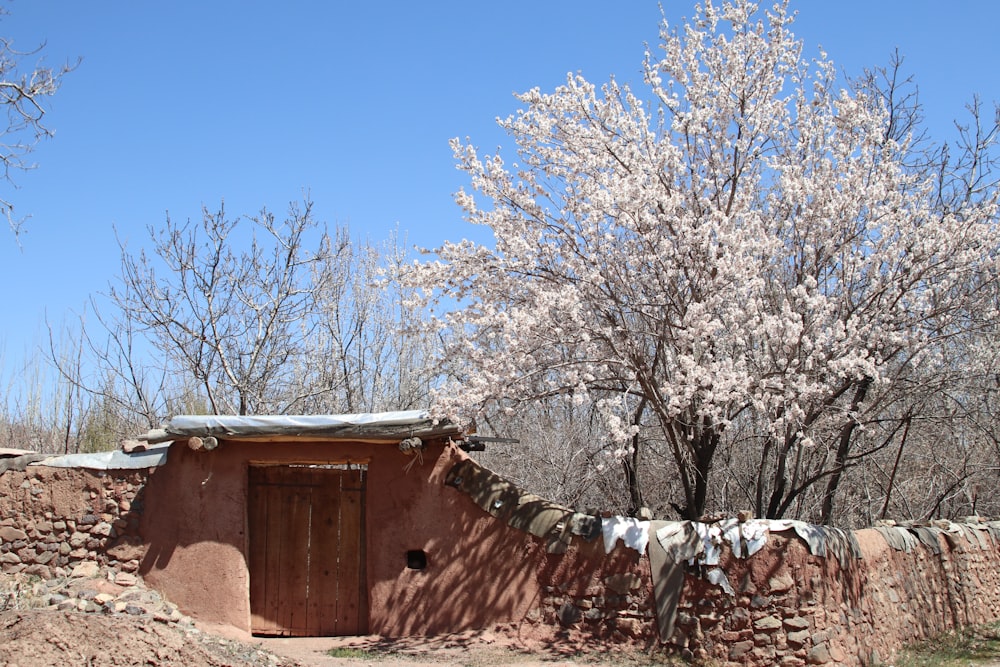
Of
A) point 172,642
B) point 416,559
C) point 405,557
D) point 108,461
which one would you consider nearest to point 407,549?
point 405,557

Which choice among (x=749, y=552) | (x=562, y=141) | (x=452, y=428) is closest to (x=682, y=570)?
(x=749, y=552)

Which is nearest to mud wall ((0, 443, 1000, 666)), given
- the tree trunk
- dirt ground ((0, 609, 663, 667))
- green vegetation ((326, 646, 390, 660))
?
dirt ground ((0, 609, 663, 667))

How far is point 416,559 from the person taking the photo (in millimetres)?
10656

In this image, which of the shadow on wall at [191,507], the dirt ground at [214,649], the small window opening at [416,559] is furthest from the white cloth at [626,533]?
the shadow on wall at [191,507]

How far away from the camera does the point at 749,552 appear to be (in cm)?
935

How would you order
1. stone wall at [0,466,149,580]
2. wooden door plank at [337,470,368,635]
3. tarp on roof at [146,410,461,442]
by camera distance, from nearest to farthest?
A: tarp on roof at [146,410,461,442] < stone wall at [0,466,149,580] < wooden door plank at [337,470,368,635]

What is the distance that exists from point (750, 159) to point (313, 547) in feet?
23.2

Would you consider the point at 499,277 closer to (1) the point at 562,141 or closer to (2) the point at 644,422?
(1) the point at 562,141

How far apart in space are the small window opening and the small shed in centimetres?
2

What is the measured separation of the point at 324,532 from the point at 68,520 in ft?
9.49

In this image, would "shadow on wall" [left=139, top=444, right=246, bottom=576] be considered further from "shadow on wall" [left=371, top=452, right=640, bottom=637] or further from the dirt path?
"shadow on wall" [left=371, top=452, right=640, bottom=637]

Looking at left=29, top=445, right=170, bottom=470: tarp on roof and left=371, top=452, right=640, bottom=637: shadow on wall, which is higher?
left=29, top=445, right=170, bottom=470: tarp on roof

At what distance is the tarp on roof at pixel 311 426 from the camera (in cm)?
1016

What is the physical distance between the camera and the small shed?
10258 mm
